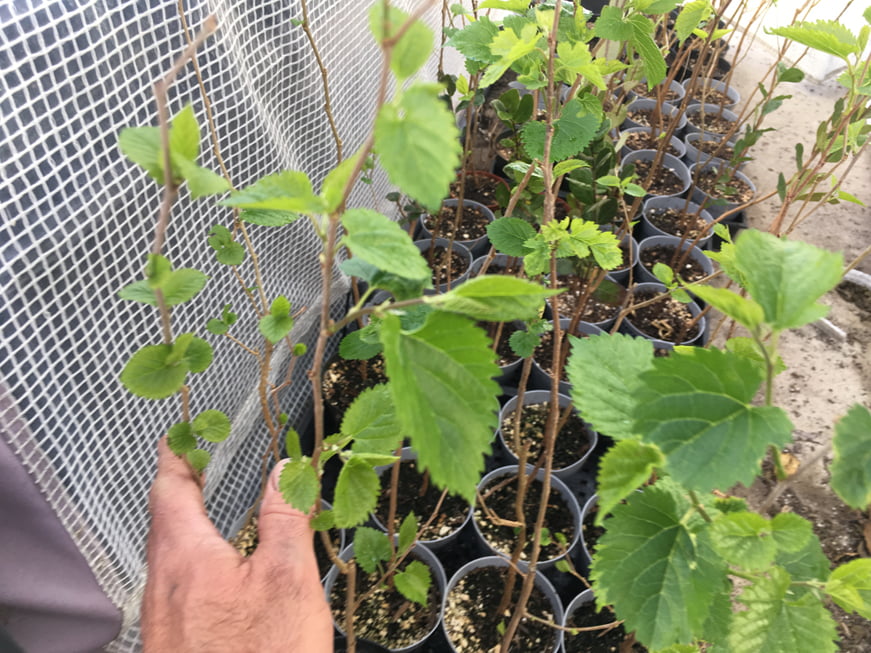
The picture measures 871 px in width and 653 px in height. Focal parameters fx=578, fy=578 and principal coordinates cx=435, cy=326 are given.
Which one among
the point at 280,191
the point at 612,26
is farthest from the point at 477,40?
the point at 280,191

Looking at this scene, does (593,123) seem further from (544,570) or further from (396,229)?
(544,570)

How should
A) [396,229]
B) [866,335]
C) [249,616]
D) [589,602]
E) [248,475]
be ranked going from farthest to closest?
[866,335]
[248,475]
[589,602]
[249,616]
[396,229]

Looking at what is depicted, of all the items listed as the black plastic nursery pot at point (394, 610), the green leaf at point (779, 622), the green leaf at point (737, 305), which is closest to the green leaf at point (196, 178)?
the green leaf at point (737, 305)

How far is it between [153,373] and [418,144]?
369 mm

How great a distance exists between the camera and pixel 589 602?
3.79 ft

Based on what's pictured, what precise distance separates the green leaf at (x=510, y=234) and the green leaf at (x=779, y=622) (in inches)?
20.7

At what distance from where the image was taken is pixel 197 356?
1.89 feet

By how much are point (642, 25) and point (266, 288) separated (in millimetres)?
838

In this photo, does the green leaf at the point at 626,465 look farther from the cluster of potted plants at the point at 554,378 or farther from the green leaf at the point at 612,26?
the green leaf at the point at 612,26

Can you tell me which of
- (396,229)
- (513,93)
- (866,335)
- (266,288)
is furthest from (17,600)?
(866,335)

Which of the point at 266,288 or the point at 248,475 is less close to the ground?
the point at 266,288

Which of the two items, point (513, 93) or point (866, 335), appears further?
point (866, 335)

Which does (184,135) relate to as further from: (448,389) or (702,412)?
(702,412)

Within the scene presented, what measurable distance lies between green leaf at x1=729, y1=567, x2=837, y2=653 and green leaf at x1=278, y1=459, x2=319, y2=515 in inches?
16.1
